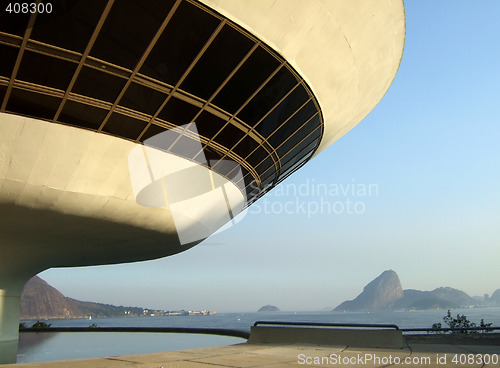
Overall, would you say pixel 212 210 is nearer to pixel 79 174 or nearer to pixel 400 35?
pixel 79 174

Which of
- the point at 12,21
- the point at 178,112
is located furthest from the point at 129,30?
the point at 178,112

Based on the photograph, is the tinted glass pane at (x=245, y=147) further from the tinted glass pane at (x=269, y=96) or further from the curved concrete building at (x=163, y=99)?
the tinted glass pane at (x=269, y=96)

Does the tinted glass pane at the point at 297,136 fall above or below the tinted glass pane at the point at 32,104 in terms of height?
above

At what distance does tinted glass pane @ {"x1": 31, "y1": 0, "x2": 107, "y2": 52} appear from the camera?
25.9ft

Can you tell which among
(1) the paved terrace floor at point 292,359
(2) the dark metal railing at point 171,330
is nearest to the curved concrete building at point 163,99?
(1) the paved terrace floor at point 292,359

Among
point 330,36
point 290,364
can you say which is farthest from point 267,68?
point 290,364

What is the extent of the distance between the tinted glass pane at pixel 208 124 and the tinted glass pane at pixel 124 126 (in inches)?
59.4

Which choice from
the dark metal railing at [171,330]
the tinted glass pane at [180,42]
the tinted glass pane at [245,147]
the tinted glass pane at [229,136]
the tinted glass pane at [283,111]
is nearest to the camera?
the tinted glass pane at [180,42]

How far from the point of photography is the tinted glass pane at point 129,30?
813 centimetres

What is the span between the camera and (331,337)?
1196cm

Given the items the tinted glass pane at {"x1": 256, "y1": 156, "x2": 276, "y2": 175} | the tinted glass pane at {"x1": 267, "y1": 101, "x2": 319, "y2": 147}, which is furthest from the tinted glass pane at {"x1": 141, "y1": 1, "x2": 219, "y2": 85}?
the tinted glass pane at {"x1": 256, "y1": 156, "x2": 276, "y2": 175}

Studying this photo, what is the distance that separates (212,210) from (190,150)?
4.49 metres

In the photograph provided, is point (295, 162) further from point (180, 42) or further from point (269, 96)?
point (180, 42)

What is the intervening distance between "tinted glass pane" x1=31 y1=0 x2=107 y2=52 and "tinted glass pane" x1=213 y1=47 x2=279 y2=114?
138 inches
